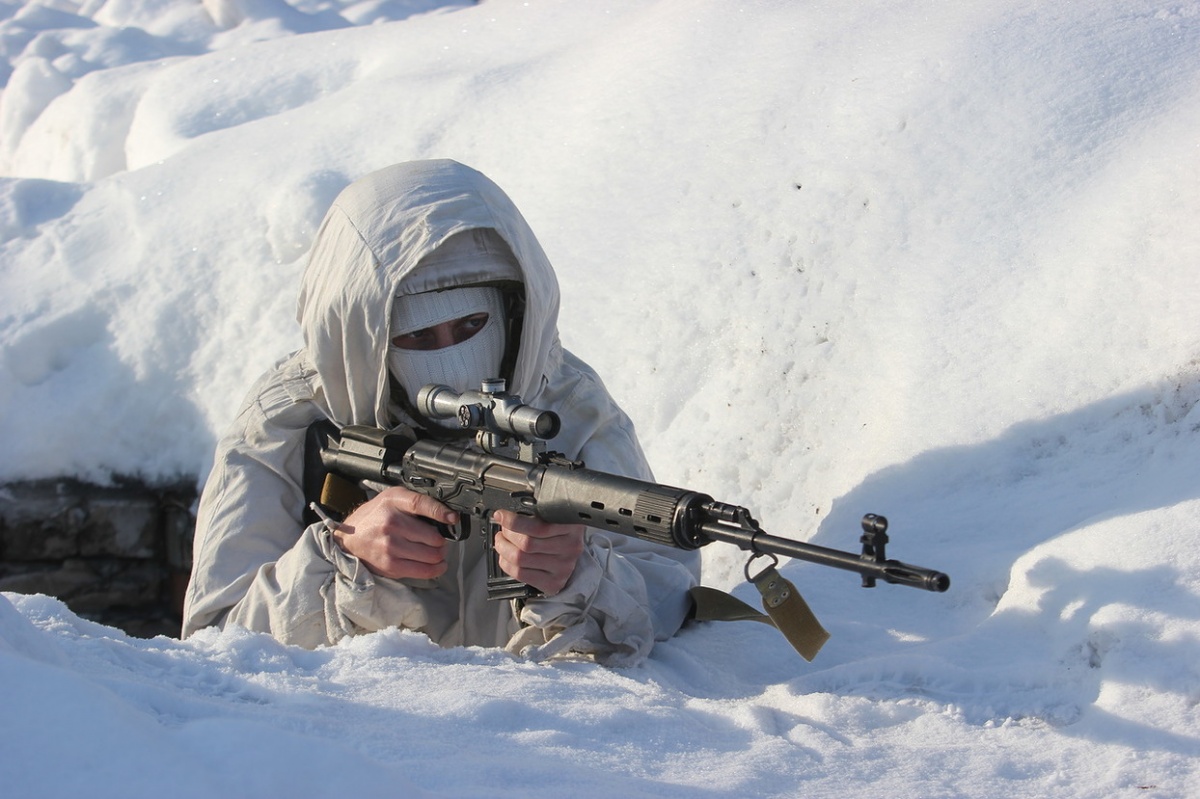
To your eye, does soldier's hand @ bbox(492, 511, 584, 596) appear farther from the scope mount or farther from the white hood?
the white hood

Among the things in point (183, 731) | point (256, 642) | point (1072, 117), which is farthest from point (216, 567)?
point (1072, 117)

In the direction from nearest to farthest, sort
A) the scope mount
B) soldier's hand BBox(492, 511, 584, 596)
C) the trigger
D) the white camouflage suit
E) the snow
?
the snow, the scope mount, soldier's hand BBox(492, 511, 584, 596), the trigger, the white camouflage suit

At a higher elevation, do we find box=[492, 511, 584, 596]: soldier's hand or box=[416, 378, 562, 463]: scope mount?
box=[416, 378, 562, 463]: scope mount

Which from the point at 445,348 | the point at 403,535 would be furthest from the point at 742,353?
the point at 403,535

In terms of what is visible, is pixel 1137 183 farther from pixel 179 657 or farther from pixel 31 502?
pixel 31 502

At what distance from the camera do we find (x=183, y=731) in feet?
4.92

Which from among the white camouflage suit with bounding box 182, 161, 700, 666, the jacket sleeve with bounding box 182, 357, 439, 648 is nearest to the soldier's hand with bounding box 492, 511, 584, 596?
the white camouflage suit with bounding box 182, 161, 700, 666

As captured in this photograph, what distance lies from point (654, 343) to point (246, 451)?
1474mm

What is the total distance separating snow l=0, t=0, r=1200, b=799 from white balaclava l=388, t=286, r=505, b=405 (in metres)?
0.63

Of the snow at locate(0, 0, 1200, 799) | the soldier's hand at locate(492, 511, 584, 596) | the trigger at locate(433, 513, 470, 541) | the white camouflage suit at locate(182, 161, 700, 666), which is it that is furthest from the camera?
the white camouflage suit at locate(182, 161, 700, 666)

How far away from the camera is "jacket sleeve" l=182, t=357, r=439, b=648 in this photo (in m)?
2.66

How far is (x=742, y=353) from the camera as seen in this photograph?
3.83m

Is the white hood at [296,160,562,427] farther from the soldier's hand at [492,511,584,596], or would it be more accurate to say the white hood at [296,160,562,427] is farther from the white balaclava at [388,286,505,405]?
the soldier's hand at [492,511,584,596]

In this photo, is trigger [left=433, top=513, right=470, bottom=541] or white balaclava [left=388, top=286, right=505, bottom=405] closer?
trigger [left=433, top=513, right=470, bottom=541]
